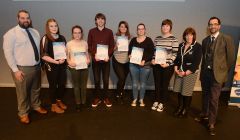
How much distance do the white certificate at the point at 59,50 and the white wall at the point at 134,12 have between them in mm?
1334

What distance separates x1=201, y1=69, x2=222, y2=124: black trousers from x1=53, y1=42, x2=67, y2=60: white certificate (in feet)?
7.20

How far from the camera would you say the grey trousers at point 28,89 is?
10.4 ft

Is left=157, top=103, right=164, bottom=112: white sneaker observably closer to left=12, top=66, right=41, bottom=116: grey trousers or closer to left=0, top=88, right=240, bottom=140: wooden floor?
left=0, top=88, right=240, bottom=140: wooden floor

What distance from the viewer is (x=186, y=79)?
3.27 meters

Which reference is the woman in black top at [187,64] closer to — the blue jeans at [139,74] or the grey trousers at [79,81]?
the blue jeans at [139,74]

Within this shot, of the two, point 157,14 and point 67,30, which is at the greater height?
point 157,14

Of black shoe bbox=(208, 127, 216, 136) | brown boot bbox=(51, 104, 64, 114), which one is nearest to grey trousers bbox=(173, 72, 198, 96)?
black shoe bbox=(208, 127, 216, 136)

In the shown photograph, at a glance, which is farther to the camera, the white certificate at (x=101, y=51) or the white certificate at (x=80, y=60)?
the white certificate at (x=101, y=51)

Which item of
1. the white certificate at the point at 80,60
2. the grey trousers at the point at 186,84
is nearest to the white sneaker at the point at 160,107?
the grey trousers at the point at 186,84

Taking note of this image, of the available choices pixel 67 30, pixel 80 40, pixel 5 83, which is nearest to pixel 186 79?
pixel 80 40

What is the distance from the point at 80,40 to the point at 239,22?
3.39 metres

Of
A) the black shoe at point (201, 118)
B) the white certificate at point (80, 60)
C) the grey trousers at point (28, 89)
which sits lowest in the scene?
the black shoe at point (201, 118)

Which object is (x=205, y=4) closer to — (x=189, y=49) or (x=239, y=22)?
(x=239, y=22)

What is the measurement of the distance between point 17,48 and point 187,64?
253cm
